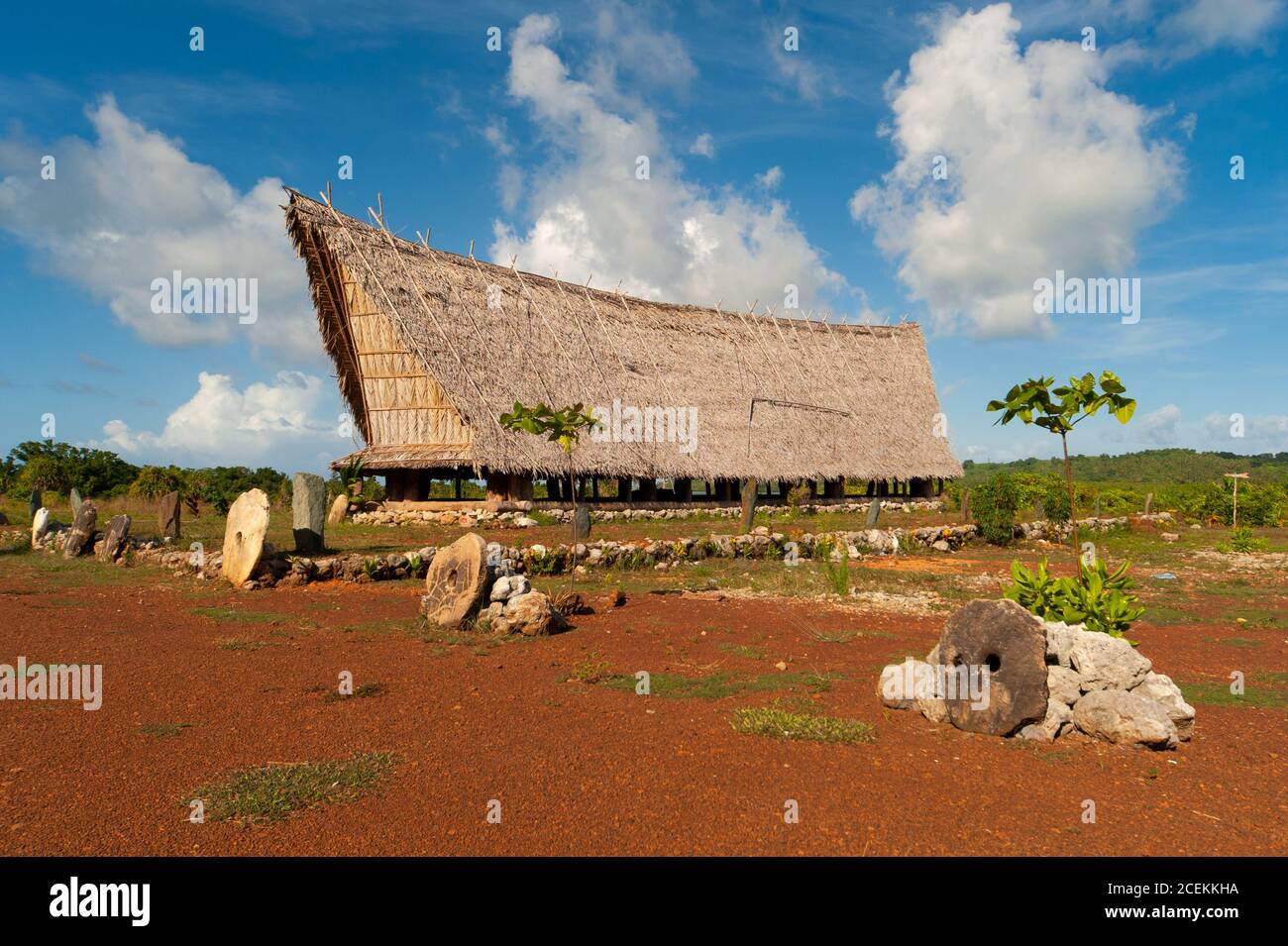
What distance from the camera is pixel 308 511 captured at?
48.5 feet

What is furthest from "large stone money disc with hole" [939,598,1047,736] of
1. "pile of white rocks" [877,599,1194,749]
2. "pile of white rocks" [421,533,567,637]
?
"pile of white rocks" [421,533,567,637]

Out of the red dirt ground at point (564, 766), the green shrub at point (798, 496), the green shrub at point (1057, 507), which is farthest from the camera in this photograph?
the green shrub at point (798, 496)

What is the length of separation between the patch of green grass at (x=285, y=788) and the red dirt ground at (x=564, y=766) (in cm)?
12

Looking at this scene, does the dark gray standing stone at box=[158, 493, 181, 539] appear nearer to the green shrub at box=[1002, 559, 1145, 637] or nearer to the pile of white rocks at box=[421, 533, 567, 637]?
the pile of white rocks at box=[421, 533, 567, 637]

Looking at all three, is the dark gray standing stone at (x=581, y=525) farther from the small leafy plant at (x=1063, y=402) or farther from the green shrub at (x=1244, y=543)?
the green shrub at (x=1244, y=543)

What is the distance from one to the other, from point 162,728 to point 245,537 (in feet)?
22.4

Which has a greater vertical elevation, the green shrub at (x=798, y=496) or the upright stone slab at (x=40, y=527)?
the green shrub at (x=798, y=496)

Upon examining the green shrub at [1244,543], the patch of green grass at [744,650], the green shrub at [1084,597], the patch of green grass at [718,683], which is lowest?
the patch of green grass at [718,683]

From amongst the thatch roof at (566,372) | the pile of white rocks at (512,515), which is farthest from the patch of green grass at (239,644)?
the thatch roof at (566,372)

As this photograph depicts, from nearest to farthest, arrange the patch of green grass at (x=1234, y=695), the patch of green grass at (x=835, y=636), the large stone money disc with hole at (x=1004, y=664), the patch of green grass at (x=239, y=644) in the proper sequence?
the large stone money disc with hole at (x=1004, y=664) → the patch of green grass at (x=1234, y=695) → the patch of green grass at (x=239, y=644) → the patch of green grass at (x=835, y=636)

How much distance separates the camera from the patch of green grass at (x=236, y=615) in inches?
368

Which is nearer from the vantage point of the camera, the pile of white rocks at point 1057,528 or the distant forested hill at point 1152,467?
the pile of white rocks at point 1057,528
